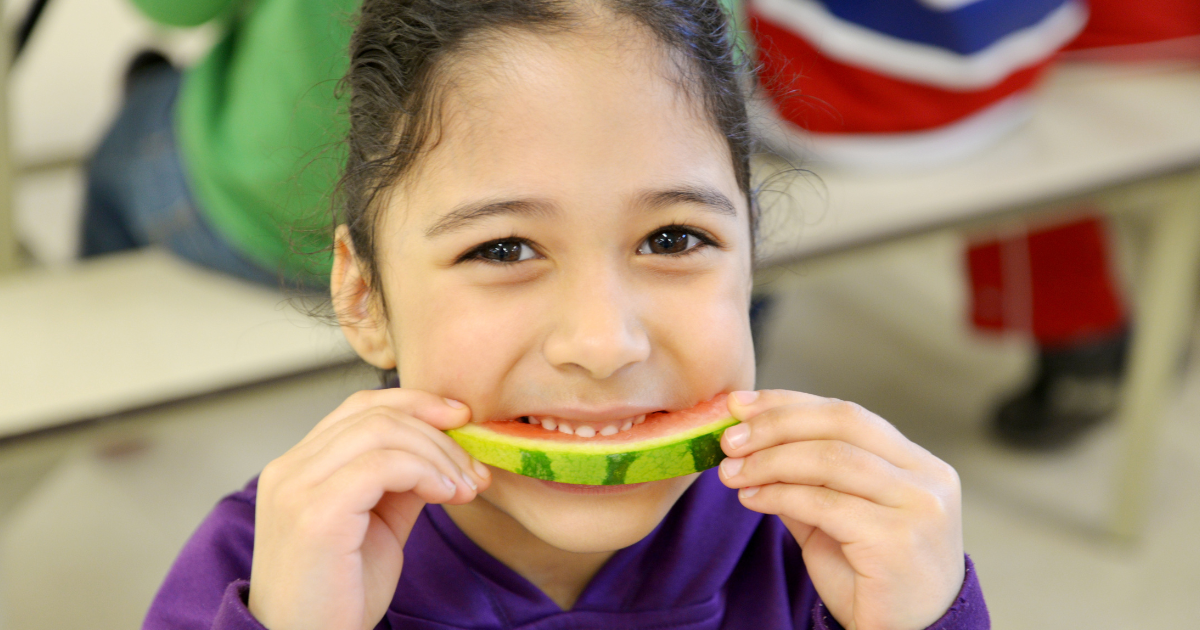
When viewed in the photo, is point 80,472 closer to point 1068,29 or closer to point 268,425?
point 268,425

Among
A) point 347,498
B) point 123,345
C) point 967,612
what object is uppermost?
point 347,498

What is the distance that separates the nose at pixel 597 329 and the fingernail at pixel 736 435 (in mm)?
102

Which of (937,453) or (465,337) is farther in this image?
(937,453)

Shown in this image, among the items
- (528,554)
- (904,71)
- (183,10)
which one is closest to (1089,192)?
(904,71)

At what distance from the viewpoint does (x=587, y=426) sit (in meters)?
0.93

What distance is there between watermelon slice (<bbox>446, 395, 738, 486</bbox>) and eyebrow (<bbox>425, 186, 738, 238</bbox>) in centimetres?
17

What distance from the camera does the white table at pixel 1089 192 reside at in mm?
1783

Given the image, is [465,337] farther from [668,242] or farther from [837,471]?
[837,471]

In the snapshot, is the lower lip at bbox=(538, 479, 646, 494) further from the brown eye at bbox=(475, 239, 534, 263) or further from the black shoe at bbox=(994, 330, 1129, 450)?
the black shoe at bbox=(994, 330, 1129, 450)

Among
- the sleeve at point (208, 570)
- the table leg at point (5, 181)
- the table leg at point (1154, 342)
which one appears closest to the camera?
the sleeve at point (208, 570)

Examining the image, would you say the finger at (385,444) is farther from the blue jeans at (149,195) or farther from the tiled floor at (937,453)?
the tiled floor at (937,453)

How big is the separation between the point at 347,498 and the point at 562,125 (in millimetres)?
340

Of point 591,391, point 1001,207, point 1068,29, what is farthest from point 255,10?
point 1068,29

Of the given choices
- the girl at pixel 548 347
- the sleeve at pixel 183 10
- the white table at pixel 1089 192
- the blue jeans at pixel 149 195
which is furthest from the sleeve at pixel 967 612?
the sleeve at pixel 183 10
